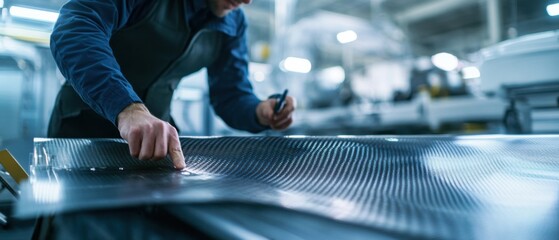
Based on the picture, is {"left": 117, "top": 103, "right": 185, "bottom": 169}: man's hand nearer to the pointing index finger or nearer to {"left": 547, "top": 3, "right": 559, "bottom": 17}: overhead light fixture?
the pointing index finger

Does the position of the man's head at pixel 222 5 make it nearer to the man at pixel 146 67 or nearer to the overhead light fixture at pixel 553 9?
the man at pixel 146 67

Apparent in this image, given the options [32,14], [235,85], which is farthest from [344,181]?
[32,14]

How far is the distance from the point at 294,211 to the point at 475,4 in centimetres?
801

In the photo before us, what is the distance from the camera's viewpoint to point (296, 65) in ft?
14.7

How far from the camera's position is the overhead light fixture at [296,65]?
379cm

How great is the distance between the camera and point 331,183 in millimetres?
596

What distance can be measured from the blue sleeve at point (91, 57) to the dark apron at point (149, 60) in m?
0.18

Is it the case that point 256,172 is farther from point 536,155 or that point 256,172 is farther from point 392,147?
point 536,155

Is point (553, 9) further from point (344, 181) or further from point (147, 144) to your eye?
point (147, 144)

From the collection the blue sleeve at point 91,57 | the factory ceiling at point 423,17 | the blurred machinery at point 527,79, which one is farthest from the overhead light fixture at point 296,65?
the blue sleeve at point 91,57

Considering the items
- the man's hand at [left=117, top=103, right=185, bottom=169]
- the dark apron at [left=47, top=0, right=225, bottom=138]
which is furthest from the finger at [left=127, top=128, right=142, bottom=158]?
the dark apron at [left=47, top=0, right=225, bottom=138]

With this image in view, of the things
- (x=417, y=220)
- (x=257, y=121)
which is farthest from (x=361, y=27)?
(x=417, y=220)

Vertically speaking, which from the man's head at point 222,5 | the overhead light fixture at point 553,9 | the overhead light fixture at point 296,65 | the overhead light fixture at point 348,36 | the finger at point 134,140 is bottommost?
the finger at point 134,140

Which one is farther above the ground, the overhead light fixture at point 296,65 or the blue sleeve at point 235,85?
the overhead light fixture at point 296,65
